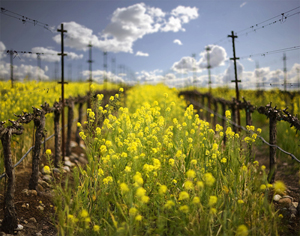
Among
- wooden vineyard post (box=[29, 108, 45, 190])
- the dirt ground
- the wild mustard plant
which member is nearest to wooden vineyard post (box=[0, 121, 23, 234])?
the dirt ground

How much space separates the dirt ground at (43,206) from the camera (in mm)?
3630

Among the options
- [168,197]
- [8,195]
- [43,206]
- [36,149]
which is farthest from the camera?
[36,149]

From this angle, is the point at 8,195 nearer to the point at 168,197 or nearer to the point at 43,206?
the point at 43,206

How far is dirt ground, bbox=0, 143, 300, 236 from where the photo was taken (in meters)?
3.63

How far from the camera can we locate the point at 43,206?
4.64m

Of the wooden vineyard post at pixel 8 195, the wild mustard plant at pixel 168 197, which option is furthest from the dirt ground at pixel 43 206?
the wild mustard plant at pixel 168 197

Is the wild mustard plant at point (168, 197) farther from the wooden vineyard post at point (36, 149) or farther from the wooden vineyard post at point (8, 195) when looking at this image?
the wooden vineyard post at point (36, 149)

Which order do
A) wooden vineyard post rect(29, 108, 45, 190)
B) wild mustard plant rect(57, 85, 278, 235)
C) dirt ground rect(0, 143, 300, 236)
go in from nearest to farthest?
wild mustard plant rect(57, 85, 278, 235)
dirt ground rect(0, 143, 300, 236)
wooden vineyard post rect(29, 108, 45, 190)

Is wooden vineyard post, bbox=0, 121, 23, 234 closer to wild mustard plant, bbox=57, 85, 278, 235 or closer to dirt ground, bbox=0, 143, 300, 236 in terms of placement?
dirt ground, bbox=0, 143, 300, 236

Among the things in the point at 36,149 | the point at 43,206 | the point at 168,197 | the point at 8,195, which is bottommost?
the point at 43,206

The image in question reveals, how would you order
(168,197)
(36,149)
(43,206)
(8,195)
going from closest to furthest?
(168,197) < (8,195) < (43,206) < (36,149)

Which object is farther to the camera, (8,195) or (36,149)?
(36,149)

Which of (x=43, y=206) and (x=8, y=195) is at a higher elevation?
(x=8, y=195)

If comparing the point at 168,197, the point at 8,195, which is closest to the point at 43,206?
the point at 8,195
